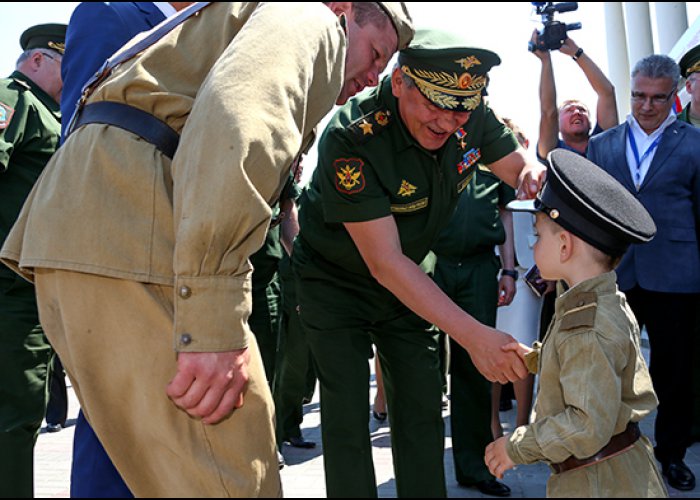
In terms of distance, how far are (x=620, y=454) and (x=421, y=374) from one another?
3.37 feet

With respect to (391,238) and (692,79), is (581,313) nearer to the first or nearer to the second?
(391,238)

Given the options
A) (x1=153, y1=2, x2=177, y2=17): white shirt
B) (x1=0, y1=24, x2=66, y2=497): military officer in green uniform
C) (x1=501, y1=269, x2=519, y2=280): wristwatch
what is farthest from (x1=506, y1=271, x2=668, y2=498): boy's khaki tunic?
(x1=501, y1=269, x2=519, y2=280): wristwatch

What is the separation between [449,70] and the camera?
2908 mm

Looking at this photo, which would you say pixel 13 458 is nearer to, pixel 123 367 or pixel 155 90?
pixel 123 367

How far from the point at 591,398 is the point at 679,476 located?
7.86 feet

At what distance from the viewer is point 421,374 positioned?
3215 mm

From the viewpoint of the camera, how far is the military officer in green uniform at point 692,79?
493 cm

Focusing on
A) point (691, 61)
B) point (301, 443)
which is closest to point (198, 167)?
point (301, 443)

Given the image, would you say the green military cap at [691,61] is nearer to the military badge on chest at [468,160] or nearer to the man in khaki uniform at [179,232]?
the military badge on chest at [468,160]

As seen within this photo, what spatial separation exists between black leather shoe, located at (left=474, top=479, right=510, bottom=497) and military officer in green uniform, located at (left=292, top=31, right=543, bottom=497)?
3.60ft

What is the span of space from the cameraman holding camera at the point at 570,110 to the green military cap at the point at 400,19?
2.76 m

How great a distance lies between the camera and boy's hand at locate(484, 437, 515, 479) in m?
2.33

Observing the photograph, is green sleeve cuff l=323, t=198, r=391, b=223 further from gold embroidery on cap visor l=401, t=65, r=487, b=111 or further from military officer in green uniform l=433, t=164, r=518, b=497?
military officer in green uniform l=433, t=164, r=518, b=497

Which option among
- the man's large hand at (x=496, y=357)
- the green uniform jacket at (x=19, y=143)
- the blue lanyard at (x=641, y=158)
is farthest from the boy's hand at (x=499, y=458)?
the blue lanyard at (x=641, y=158)
